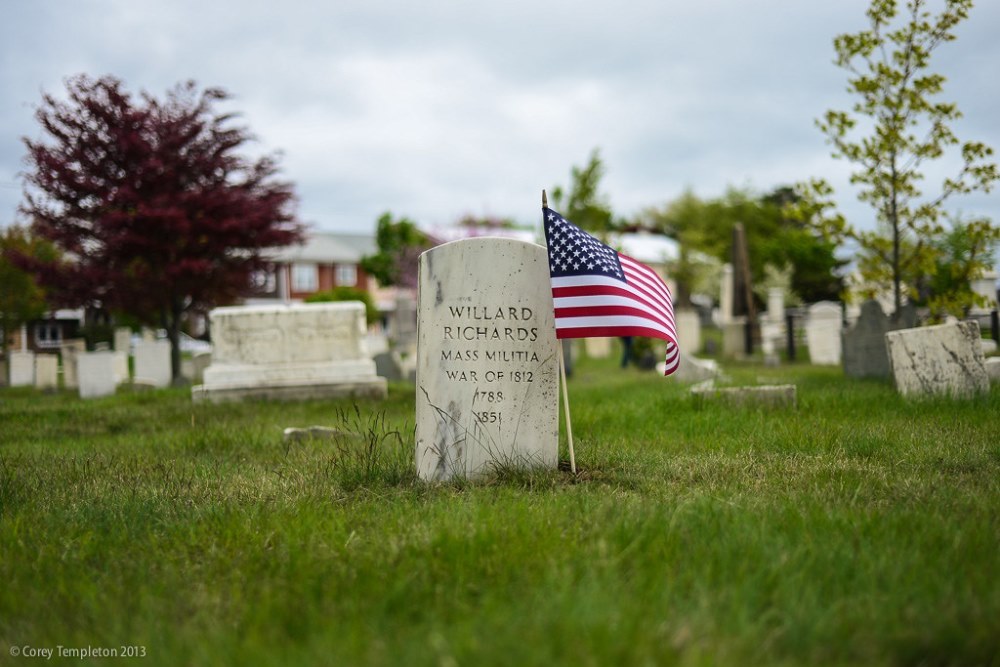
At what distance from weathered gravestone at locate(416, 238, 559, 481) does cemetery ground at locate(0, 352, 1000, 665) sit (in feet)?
0.69

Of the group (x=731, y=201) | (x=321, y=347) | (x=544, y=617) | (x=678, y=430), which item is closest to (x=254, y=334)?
(x=321, y=347)

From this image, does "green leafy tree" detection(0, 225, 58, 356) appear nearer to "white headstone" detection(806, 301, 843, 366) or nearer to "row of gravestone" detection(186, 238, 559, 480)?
"white headstone" detection(806, 301, 843, 366)

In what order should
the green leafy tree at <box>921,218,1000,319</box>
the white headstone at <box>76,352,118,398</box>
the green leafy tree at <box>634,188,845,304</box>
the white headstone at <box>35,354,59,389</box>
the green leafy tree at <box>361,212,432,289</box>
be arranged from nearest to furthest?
1. the green leafy tree at <box>921,218,1000,319</box>
2. the white headstone at <box>76,352,118,398</box>
3. the white headstone at <box>35,354,59,389</box>
4. the green leafy tree at <box>634,188,845,304</box>
5. the green leafy tree at <box>361,212,432,289</box>

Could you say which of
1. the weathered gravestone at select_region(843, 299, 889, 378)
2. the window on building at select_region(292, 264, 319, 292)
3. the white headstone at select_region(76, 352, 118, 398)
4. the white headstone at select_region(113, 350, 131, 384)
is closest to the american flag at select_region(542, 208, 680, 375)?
the weathered gravestone at select_region(843, 299, 889, 378)

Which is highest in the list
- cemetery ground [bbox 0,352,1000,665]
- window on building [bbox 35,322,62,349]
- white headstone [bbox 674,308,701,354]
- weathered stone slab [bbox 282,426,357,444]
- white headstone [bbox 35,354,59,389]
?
window on building [bbox 35,322,62,349]

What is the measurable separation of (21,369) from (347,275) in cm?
3840

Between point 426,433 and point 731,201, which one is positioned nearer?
point 426,433

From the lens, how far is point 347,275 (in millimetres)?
57312

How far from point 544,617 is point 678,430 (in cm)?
418

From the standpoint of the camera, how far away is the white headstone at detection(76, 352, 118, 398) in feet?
44.5

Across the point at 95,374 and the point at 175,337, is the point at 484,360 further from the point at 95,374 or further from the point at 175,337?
the point at 175,337

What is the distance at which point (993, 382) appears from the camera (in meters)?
8.02

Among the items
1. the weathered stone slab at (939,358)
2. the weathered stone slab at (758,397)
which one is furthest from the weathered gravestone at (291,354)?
the weathered stone slab at (939,358)

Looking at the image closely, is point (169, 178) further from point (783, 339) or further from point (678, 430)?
point (783, 339)
